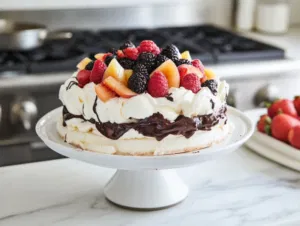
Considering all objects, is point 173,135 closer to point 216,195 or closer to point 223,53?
point 216,195

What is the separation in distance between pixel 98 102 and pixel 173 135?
6.2 inches

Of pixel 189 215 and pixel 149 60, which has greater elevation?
pixel 149 60

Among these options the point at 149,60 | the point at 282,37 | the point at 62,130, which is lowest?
the point at 282,37

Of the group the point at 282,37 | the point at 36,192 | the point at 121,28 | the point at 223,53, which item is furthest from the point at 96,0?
the point at 36,192

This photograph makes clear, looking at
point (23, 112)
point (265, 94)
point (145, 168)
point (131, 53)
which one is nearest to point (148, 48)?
point (131, 53)

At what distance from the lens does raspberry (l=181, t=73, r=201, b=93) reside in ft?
3.56

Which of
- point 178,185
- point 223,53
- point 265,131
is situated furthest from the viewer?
point 223,53

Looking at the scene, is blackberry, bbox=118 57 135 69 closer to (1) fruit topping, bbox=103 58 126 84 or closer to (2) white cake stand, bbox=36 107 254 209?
(1) fruit topping, bbox=103 58 126 84

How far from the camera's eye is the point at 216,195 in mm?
1182

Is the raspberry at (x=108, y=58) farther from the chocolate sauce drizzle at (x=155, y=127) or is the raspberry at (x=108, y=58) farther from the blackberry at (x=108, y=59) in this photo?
the chocolate sauce drizzle at (x=155, y=127)

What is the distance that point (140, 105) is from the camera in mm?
1038

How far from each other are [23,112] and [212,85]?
933 millimetres

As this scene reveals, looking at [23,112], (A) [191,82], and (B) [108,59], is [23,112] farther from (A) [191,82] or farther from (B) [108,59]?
(A) [191,82]

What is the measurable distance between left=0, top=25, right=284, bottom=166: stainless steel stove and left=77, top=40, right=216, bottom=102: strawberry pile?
2.49ft
